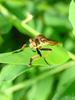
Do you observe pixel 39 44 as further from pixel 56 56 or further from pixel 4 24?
pixel 4 24

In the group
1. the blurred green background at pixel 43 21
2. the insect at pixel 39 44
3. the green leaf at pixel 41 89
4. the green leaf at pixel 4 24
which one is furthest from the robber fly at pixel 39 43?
the blurred green background at pixel 43 21

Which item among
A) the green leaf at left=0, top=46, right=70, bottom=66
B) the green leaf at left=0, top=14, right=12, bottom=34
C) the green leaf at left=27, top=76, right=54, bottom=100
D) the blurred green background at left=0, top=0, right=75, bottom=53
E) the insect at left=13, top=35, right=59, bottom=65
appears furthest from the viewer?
the blurred green background at left=0, top=0, right=75, bottom=53

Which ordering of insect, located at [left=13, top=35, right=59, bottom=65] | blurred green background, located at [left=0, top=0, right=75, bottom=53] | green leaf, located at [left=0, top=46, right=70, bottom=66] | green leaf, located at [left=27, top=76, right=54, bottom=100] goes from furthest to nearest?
1. blurred green background, located at [left=0, top=0, right=75, bottom=53]
2. green leaf, located at [left=27, top=76, right=54, bottom=100]
3. insect, located at [left=13, top=35, right=59, bottom=65]
4. green leaf, located at [left=0, top=46, right=70, bottom=66]

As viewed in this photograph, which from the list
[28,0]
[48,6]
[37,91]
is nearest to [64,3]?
[48,6]

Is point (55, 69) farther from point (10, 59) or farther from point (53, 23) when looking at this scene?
point (53, 23)

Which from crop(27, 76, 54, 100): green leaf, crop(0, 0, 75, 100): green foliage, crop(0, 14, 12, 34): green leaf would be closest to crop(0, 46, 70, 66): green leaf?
crop(0, 0, 75, 100): green foliage

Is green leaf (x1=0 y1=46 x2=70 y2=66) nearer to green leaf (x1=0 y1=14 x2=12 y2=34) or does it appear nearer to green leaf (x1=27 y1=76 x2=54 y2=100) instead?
green leaf (x1=0 y1=14 x2=12 y2=34)

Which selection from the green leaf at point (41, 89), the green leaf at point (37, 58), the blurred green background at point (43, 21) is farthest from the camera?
the blurred green background at point (43, 21)

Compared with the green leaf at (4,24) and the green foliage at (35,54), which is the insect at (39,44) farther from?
the green leaf at (4,24)
